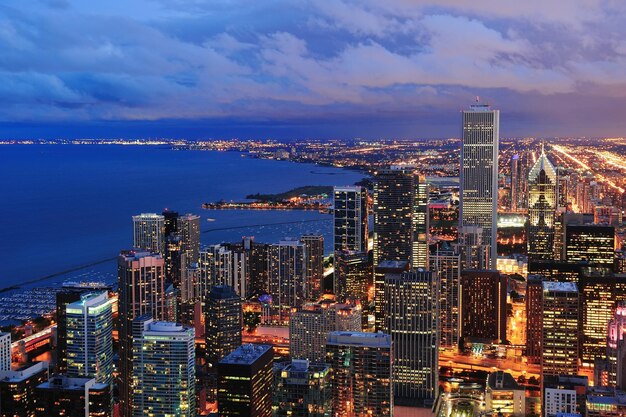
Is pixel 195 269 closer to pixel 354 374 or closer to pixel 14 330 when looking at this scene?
pixel 14 330

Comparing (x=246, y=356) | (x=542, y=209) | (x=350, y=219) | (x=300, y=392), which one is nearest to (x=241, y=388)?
(x=246, y=356)

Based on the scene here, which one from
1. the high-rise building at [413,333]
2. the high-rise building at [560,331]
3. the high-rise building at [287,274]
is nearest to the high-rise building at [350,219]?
→ the high-rise building at [287,274]

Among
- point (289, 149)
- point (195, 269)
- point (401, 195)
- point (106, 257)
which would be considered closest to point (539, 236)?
point (401, 195)

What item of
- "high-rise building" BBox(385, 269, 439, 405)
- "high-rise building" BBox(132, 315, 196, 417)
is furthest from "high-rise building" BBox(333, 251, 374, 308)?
"high-rise building" BBox(132, 315, 196, 417)

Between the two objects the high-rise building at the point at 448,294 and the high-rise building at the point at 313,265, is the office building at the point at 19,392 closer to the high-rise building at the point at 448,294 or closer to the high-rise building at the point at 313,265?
the high-rise building at the point at 448,294

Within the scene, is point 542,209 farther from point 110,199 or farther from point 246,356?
point 246,356

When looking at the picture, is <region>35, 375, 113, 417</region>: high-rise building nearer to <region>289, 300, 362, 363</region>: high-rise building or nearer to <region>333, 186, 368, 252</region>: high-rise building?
<region>289, 300, 362, 363</region>: high-rise building
